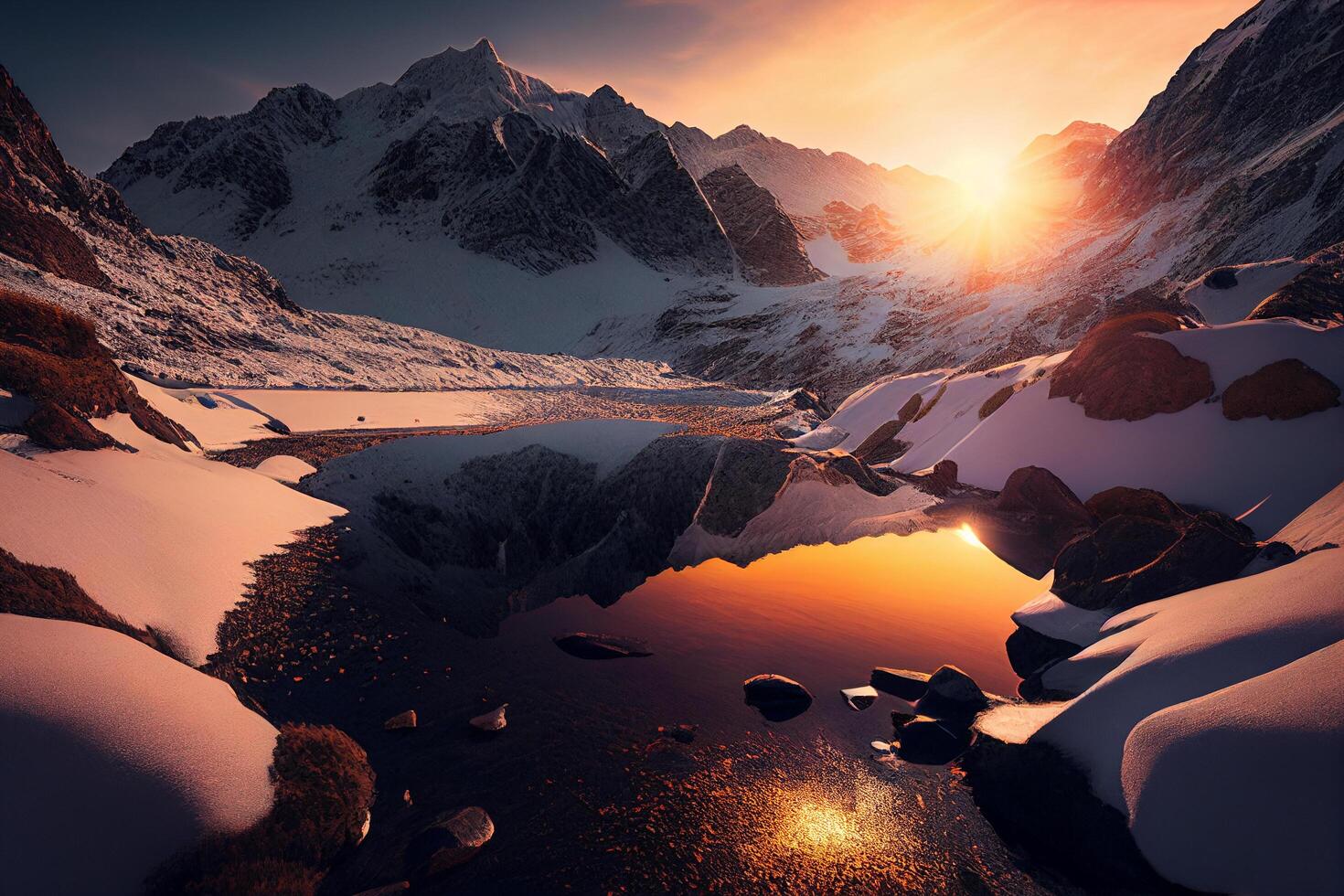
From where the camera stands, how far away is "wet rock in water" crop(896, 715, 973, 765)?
7898 mm

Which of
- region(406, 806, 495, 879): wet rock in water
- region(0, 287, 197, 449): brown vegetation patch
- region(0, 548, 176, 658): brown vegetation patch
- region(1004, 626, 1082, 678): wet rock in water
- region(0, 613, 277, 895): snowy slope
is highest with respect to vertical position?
region(0, 287, 197, 449): brown vegetation patch

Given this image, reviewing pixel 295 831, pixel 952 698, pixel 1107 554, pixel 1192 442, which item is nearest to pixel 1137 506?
pixel 1107 554

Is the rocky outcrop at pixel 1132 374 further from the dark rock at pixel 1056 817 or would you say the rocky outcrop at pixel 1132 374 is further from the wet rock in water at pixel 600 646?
the wet rock in water at pixel 600 646

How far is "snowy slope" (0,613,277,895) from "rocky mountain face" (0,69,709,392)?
100 ft

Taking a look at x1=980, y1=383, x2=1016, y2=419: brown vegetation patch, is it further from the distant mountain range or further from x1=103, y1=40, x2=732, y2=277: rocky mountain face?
x1=103, y1=40, x2=732, y2=277: rocky mountain face

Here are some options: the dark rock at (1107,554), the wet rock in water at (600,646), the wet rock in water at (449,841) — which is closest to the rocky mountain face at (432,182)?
the wet rock in water at (600,646)

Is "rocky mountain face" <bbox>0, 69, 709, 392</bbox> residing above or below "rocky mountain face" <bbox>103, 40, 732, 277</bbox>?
below

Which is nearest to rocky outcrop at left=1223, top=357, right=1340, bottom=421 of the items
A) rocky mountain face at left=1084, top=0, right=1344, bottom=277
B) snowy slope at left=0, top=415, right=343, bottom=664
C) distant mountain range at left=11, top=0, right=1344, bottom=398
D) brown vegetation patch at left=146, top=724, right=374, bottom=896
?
distant mountain range at left=11, top=0, right=1344, bottom=398

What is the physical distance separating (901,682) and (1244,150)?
73365 mm

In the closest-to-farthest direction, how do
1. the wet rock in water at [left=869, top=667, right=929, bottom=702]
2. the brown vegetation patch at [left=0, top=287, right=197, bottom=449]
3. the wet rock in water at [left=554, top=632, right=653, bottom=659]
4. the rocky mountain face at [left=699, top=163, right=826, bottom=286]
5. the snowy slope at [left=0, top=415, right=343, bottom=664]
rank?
the snowy slope at [left=0, top=415, right=343, bottom=664] < the wet rock in water at [left=869, top=667, right=929, bottom=702] < the wet rock in water at [left=554, top=632, right=653, bottom=659] < the brown vegetation patch at [left=0, top=287, right=197, bottom=449] < the rocky mountain face at [left=699, top=163, right=826, bottom=286]

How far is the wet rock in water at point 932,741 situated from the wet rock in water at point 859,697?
0.67 metres

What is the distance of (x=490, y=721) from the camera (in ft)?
25.2

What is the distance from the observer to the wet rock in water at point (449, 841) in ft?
18.7

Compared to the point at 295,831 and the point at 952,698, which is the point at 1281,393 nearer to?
the point at 952,698
